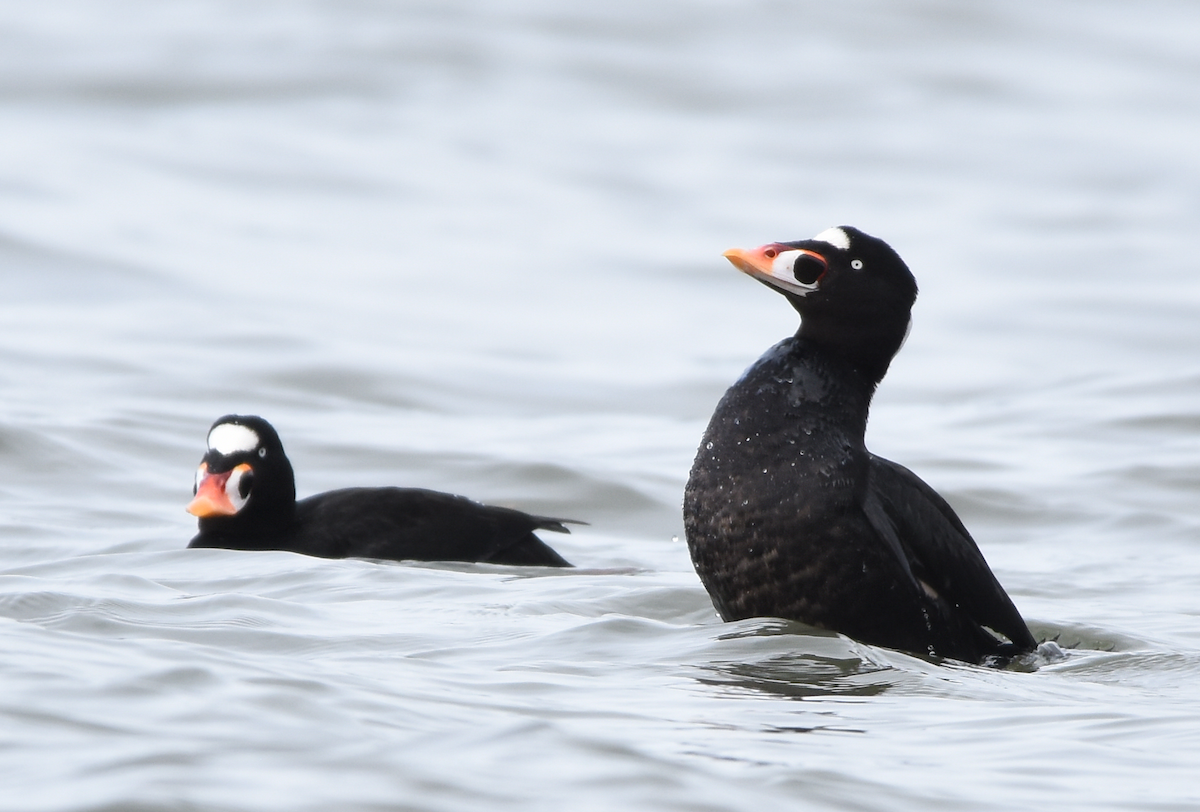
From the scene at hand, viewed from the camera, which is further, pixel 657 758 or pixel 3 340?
pixel 3 340

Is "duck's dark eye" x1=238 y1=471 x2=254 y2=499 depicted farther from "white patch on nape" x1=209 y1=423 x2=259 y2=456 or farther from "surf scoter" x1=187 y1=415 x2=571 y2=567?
"white patch on nape" x1=209 y1=423 x2=259 y2=456

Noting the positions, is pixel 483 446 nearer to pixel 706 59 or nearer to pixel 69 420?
pixel 69 420

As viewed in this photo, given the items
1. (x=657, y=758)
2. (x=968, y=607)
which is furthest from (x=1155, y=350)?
(x=657, y=758)

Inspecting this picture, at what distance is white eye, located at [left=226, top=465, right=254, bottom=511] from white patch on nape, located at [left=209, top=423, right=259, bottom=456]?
0.13 metres

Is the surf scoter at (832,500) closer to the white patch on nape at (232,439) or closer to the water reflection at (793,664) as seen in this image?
the water reflection at (793,664)

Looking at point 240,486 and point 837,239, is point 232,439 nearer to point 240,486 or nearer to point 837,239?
point 240,486

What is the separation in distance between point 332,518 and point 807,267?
7.75 ft

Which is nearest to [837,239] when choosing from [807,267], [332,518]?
[807,267]

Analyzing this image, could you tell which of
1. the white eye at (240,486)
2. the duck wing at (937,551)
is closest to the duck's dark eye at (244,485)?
the white eye at (240,486)

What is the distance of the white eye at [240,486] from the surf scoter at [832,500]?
88.9 inches

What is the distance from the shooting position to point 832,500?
4992mm

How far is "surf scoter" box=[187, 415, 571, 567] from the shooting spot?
678 cm

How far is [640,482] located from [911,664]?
4.38 m

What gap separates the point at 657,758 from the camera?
374cm
